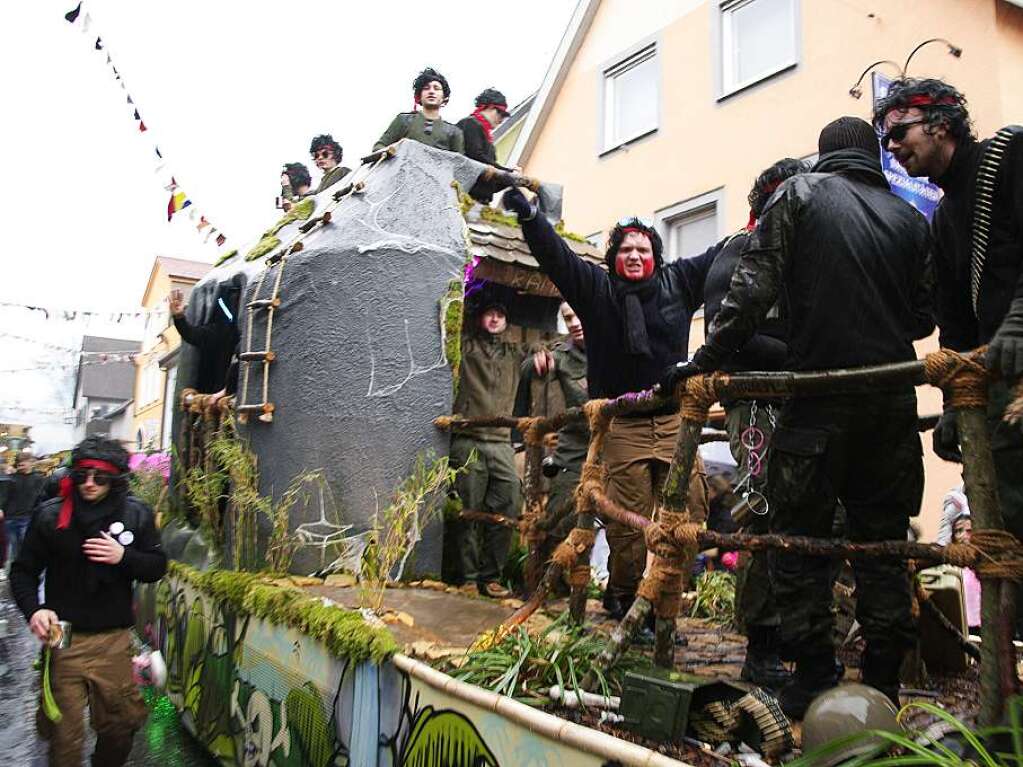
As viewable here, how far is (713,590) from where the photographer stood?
5129 millimetres

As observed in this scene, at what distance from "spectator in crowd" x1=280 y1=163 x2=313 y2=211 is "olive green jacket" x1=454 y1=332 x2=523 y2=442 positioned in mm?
3891

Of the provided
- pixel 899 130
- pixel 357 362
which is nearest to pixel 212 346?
pixel 357 362

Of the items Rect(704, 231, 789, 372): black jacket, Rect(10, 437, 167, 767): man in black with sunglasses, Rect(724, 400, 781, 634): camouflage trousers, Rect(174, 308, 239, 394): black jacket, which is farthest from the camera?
Rect(174, 308, 239, 394): black jacket

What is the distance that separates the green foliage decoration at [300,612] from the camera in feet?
11.2

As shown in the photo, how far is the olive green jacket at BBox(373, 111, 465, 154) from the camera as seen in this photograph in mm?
6836

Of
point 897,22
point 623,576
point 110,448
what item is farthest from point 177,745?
point 897,22

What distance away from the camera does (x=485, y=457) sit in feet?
19.2

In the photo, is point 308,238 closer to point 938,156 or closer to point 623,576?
point 623,576

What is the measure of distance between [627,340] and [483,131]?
3751 mm

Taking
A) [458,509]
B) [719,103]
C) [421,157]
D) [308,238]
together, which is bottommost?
[458,509]

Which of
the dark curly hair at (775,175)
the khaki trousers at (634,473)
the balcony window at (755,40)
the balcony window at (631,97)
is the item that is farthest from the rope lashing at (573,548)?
the balcony window at (631,97)

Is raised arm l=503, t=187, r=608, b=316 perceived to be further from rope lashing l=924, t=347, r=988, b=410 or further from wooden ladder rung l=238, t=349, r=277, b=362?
rope lashing l=924, t=347, r=988, b=410

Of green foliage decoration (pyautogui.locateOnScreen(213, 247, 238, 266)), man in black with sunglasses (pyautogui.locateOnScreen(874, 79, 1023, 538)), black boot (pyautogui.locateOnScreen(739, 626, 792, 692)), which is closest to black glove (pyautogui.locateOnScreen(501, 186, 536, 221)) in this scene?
man in black with sunglasses (pyautogui.locateOnScreen(874, 79, 1023, 538))

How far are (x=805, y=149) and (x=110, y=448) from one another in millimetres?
9390
